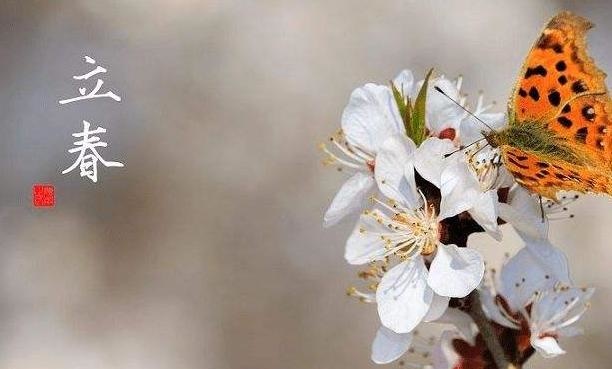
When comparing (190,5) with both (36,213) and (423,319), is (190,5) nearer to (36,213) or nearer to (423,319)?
(36,213)

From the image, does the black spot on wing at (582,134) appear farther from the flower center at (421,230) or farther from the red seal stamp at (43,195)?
the red seal stamp at (43,195)

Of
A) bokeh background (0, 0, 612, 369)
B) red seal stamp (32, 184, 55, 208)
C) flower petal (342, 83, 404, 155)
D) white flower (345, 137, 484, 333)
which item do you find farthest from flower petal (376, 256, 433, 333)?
bokeh background (0, 0, 612, 369)

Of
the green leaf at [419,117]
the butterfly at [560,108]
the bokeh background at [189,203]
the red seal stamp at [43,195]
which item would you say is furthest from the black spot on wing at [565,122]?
the bokeh background at [189,203]

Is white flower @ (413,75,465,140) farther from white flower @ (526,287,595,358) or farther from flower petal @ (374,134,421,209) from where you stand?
white flower @ (526,287,595,358)

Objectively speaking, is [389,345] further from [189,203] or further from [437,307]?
[189,203]

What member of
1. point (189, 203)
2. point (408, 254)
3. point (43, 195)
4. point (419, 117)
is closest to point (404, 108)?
point (419, 117)

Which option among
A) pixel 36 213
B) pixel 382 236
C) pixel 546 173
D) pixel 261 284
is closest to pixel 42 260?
pixel 36 213
